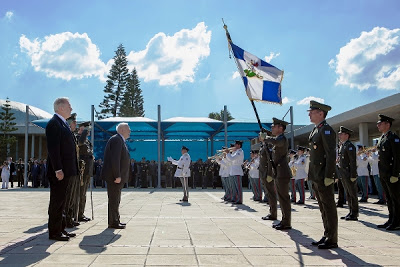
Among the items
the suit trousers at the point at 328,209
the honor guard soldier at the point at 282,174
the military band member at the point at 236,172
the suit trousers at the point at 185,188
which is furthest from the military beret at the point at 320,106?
the suit trousers at the point at 185,188

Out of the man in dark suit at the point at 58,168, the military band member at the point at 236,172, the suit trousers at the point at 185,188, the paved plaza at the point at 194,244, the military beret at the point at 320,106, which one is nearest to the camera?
the paved plaza at the point at 194,244

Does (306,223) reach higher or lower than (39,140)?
lower

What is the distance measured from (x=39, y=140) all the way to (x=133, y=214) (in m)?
36.9

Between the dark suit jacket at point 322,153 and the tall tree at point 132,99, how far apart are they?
150 feet

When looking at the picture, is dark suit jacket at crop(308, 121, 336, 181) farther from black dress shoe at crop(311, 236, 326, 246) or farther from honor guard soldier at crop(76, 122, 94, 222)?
honor guard soldier at crop(76, 122, 94, 222)

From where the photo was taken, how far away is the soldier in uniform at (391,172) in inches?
259

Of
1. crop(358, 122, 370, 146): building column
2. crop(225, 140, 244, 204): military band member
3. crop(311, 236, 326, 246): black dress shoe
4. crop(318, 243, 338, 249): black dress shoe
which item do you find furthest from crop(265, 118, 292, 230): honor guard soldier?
crop(358, 122, 370, 146): building column

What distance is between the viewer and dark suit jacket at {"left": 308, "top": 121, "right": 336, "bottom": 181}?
5113mm

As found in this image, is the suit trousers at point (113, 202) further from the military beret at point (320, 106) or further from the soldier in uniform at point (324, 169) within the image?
the military beret at point (320, 106)

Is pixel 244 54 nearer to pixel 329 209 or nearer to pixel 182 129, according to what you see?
pixel 329 209

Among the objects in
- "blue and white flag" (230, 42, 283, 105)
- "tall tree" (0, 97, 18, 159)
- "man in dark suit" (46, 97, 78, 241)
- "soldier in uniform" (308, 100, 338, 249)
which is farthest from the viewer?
"tall tree" (0, 97, 18, 159)

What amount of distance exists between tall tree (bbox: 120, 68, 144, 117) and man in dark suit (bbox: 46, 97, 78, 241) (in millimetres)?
44813

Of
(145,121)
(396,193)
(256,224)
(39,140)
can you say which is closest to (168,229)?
(256,224)

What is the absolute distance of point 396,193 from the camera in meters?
6.68
